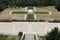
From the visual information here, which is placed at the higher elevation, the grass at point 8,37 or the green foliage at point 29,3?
the green foliage at point 29,3

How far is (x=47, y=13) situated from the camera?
15797 millimetres

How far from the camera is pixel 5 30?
13.2 metres

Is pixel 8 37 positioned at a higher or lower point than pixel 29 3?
lower

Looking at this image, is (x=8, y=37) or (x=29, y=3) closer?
(x=8, y=37)

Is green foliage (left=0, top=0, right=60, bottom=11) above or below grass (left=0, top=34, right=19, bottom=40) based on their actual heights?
above

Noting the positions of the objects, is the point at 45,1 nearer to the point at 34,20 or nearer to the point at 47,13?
the point at 47,13

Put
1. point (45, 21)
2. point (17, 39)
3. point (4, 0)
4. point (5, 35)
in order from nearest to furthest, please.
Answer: point (17, 39)
point (5, 35)
point (45, 21)
point (4, 0)

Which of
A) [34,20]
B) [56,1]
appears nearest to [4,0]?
[56,1]

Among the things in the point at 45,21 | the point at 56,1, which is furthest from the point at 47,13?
the point at 56,1

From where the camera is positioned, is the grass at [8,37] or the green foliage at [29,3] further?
the green foliage at [29,3]

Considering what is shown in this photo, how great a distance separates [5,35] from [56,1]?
7.39 meters

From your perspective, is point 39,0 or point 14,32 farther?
point 39,0

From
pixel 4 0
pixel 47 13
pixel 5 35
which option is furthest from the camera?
pixel 4 0

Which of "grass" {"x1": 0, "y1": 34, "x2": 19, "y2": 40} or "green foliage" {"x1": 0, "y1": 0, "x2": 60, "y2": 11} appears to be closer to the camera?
"grass" {"x1": 0, "y1": 34, "x2": 19, "y2": 40}
